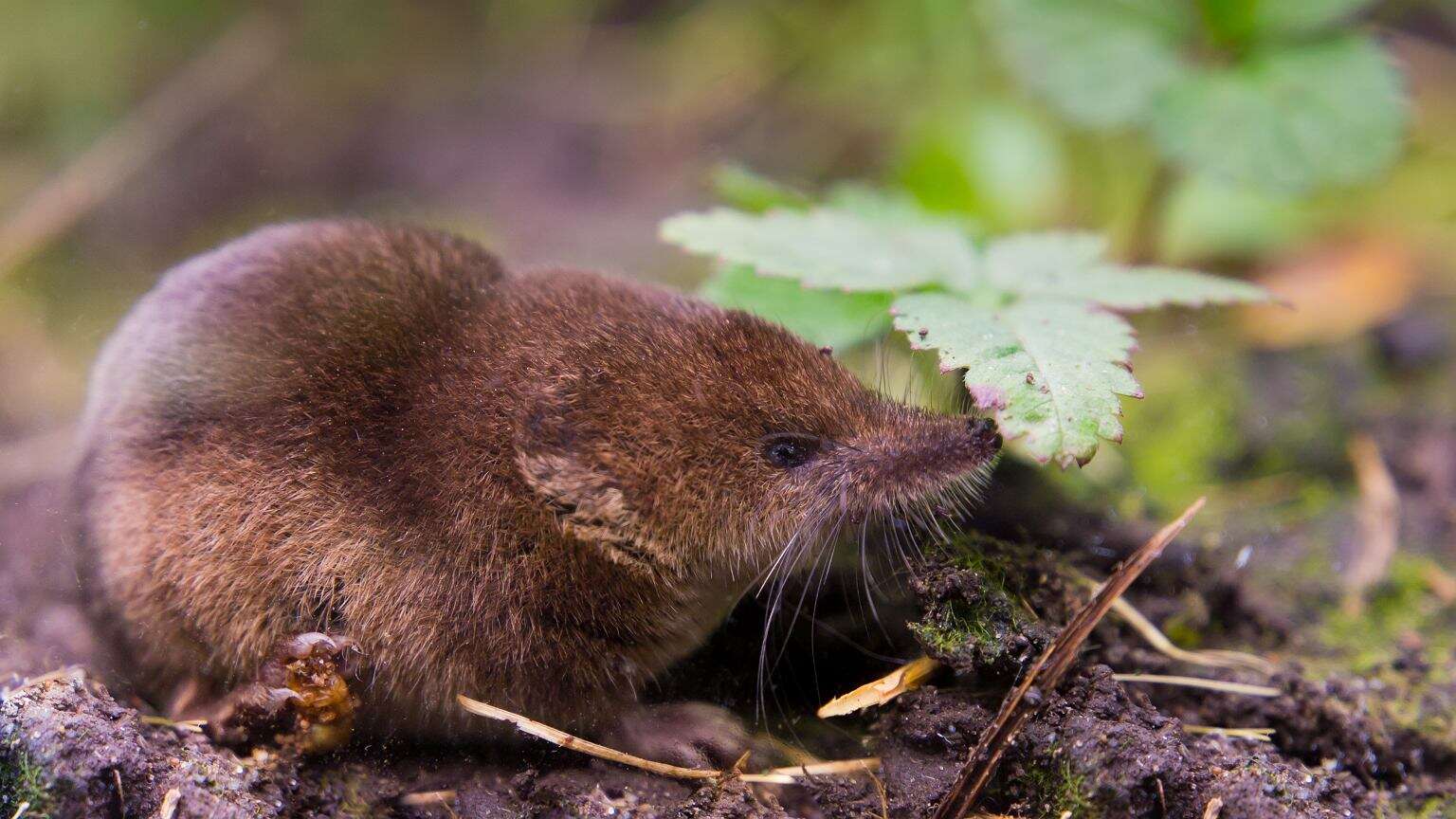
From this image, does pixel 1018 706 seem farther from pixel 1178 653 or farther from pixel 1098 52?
pixel 1098 52

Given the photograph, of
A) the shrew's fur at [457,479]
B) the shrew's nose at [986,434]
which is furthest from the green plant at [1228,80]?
the shrew's fur at [457,479]

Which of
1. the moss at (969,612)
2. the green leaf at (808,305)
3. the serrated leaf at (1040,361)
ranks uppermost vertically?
the green leaf at (808,305)

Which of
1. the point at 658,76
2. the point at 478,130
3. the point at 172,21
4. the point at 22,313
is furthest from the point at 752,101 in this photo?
the point at 22,313

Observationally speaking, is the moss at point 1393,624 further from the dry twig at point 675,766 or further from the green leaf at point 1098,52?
the green leaf at point 1098,52

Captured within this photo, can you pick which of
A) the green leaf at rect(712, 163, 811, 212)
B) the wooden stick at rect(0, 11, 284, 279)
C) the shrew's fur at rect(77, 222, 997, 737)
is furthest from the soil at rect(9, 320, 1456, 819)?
the wooden stick at rect(0, 11, 284, 279)

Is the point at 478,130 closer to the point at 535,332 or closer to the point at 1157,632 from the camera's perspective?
the point at 535,332

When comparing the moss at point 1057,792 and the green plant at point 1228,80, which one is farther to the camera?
the green plant at point 1228,80
